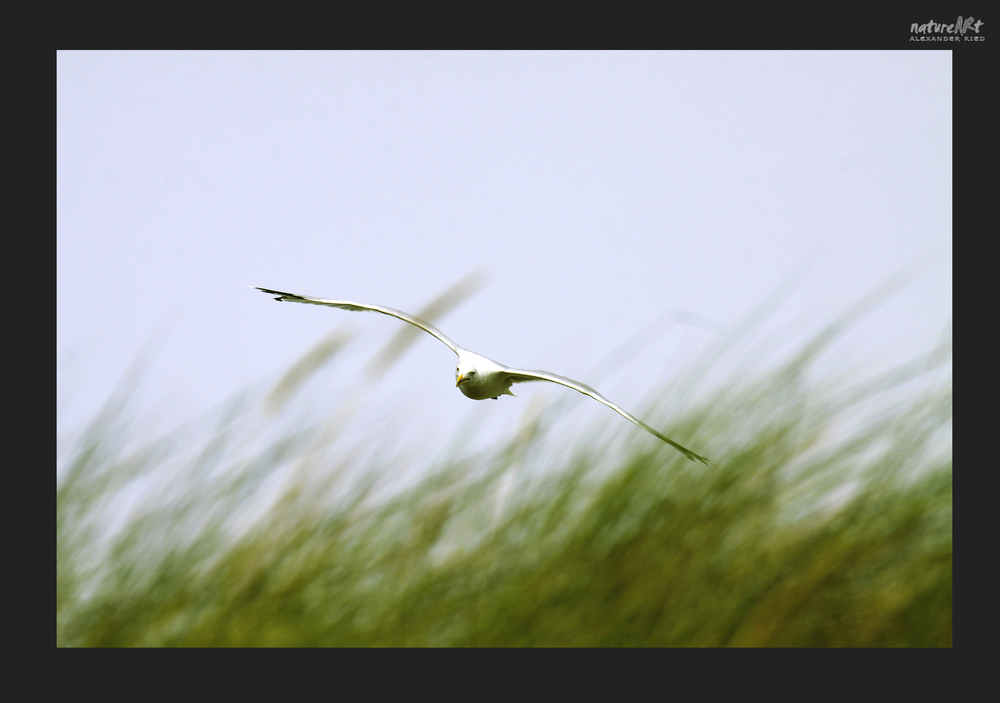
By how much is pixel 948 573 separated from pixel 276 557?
2.37 m

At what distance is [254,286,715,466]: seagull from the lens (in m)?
2.88

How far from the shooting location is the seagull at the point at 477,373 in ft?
9.46

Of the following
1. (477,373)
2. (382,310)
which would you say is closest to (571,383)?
(477,373)

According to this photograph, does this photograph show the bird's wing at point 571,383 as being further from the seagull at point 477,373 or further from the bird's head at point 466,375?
the bird's head at point 466,375

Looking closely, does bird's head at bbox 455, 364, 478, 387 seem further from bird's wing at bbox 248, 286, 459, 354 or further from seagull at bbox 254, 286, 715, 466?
bird's wing at bbox 248, 286, 459, 354

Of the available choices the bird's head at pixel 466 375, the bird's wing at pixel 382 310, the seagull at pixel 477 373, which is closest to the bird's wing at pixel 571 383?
the seagull at pixel 477 373

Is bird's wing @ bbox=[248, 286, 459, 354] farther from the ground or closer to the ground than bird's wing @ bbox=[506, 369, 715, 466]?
farther from the ground

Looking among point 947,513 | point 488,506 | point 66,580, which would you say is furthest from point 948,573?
point 66,580

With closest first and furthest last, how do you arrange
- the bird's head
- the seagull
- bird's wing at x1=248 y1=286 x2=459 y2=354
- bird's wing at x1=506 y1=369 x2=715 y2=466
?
bird's wing at x1=506 y1=369 x2=715 y2=466
the seagull
the bird's head
bird's wing at x1=248 y1=286 x2=459 y2=354

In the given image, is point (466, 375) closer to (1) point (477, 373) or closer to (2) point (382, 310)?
(1) point (477, 373)

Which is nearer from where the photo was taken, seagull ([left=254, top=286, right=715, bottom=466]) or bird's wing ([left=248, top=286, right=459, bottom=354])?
seagull ([left=254, top=286, right=715, bottom=466])

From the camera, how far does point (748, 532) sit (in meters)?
3.08

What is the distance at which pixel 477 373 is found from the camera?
118 inches

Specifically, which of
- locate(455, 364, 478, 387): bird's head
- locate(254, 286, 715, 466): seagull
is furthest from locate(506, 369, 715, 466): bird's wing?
locate(455, 364, 478, 387): bird's head
